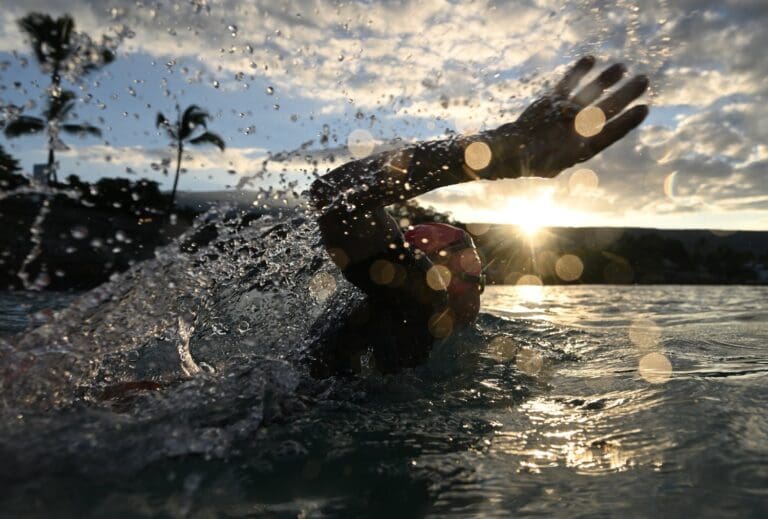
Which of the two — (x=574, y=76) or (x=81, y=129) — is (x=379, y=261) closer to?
(x=574, y=76)

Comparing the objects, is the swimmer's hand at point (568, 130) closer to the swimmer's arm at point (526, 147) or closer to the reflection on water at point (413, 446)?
the swimmer's arm at point (526, 147)

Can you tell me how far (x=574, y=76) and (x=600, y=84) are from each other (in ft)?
0.37

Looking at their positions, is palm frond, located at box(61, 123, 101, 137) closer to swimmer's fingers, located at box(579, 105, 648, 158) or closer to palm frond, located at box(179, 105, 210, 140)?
palm frond, located at box(179, 105, 210, 140)

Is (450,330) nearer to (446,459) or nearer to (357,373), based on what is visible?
(357,373)

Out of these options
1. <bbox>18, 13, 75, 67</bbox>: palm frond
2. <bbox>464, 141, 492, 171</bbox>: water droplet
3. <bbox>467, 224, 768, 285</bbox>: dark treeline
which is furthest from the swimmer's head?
<bbox>18, 13, 75, 67</bbox>: palm frond

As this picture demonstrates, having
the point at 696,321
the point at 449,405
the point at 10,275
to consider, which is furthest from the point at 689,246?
the point at 449,405

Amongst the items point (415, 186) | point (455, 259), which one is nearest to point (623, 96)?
point (415, 186)

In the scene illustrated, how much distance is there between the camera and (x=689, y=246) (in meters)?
33.8

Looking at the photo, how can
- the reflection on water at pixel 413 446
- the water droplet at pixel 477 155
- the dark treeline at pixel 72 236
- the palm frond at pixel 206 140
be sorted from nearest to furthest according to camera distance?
1. the reflection on water at pixel 413 446
2. the water droplet at pixel 477 155
3. the dark treeline at pixel 72 236
4. the palm frond at pixel 206 140

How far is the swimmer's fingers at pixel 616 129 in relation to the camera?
2.11 meters

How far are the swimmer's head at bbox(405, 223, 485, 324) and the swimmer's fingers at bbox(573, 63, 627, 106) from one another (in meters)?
1.97

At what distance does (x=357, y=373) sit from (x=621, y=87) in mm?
1901

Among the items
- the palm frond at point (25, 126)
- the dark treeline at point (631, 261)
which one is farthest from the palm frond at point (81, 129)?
the dark treeline at point (631, 261)

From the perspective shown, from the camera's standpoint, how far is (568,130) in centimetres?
220
